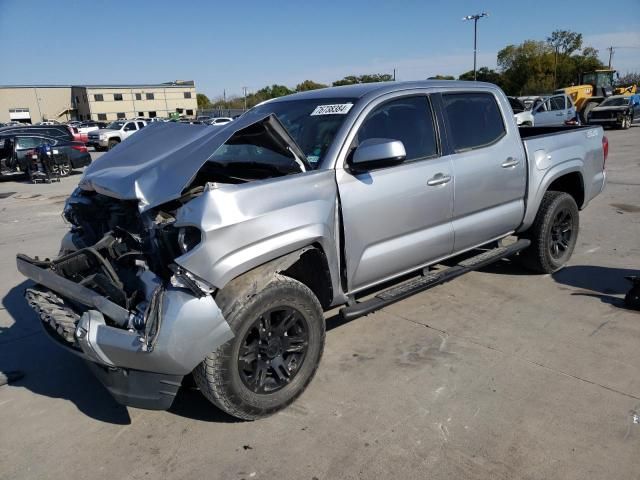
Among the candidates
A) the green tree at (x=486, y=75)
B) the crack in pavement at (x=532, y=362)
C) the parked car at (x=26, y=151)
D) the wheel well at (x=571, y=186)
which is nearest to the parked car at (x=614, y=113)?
the wheel well at (x=571, y=186)

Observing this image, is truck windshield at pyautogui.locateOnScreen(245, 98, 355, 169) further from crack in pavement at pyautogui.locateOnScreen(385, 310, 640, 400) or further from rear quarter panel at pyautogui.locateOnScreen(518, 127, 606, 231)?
rear quarter panel at pyautogui.locateOnScreen(518, 127, 606, 231)

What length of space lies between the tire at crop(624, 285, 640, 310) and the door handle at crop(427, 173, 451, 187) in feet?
6.47

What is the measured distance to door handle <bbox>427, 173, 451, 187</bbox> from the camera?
12.3 feet

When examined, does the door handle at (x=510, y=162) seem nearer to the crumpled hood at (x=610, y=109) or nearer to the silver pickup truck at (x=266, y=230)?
the silver pickup truck at (x=266, y=230)

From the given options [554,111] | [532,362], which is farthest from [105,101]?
[532,362]

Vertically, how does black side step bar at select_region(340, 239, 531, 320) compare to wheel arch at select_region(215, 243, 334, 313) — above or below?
below

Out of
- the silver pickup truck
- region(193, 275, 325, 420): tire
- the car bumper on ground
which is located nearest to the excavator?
the silver pickup truck

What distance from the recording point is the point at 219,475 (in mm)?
2580

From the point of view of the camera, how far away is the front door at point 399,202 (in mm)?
3324

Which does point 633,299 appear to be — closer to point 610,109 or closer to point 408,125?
point 408,125

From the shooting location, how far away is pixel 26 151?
52.3 ft

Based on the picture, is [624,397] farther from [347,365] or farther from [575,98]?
A: [575,98]

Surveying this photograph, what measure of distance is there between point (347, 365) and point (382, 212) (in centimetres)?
114

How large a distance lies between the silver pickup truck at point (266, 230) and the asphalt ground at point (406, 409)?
13.0 inches
